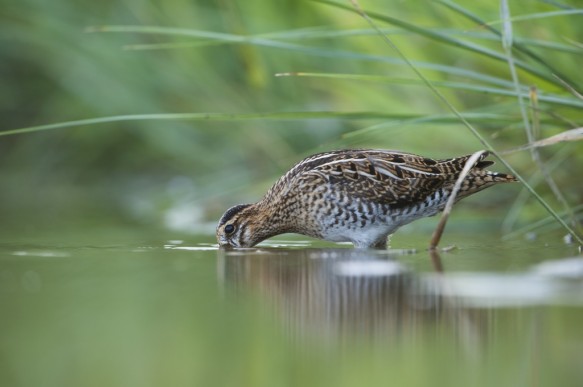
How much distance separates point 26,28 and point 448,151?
5896 millimetres

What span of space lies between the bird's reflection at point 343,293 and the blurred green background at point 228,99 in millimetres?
775

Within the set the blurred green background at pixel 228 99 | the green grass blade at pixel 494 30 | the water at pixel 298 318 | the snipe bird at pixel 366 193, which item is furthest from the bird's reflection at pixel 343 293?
the green grass blade at pixel 494 30

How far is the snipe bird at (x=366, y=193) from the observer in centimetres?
707

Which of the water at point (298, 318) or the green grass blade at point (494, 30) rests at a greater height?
the green grass blade at point (494, 30)

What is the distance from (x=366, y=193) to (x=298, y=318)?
282cm

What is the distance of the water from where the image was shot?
11.3ft

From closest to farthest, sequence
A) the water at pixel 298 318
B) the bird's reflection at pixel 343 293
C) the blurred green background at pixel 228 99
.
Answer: the water at pixel 298 318, the bird's reflection at pixel 343 293, the blurred green background at pixel 228 99

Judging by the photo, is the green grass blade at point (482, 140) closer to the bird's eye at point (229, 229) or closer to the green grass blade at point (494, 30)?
the green grass blade at point (494, 30)

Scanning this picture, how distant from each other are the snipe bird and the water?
1.77 feet

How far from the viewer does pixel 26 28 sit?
507 inches

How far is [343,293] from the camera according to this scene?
489 cm

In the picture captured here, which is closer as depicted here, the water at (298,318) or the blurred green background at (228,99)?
the water at (298,318)

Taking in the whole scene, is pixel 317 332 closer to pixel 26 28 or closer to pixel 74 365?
pixel 74 365

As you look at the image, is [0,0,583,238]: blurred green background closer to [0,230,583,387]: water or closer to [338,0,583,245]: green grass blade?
[338,0,583,245]: green grass blade
